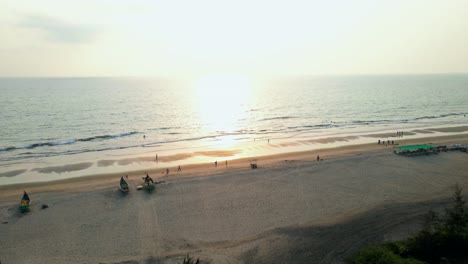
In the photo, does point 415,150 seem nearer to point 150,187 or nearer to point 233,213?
point 233,213

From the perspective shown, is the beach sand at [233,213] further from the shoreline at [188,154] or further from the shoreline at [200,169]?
the shoreline at [188,154]

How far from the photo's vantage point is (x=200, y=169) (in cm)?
4031

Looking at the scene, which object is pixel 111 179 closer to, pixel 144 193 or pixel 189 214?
pixel 144 193

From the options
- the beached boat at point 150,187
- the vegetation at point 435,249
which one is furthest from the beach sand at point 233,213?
the vegetation at point 435,249

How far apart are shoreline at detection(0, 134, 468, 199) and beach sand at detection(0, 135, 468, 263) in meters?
0.24

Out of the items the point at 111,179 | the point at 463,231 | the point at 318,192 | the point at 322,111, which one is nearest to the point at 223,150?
the point at 111,179

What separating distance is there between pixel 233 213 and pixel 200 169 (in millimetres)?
14059

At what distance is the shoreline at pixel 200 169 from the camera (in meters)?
35.0

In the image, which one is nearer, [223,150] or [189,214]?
[189,214]

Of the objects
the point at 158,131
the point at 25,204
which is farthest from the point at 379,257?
the point at 158,131

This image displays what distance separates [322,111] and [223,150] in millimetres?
49744

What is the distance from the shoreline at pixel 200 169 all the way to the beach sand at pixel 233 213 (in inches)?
9.4

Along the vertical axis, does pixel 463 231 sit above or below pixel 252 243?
above

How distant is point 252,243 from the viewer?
22.4 m
